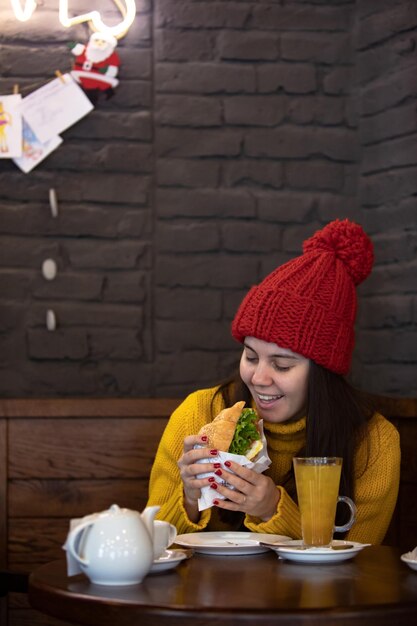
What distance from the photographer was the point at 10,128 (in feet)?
8.72

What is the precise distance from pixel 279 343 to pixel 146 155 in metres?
0.96

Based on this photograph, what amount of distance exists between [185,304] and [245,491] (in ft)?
3.60

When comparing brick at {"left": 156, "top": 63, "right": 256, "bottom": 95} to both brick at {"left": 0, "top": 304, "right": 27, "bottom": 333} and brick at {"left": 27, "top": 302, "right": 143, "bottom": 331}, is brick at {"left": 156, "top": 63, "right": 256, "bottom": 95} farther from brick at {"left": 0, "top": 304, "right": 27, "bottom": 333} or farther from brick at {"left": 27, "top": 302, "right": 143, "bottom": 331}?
brick at {"left": 0, "top": 304, "right": 27, "bottom": 333}

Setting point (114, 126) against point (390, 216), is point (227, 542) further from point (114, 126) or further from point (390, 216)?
point (114, 126)

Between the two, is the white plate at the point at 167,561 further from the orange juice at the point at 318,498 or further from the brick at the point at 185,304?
the brick at the point at 185,304

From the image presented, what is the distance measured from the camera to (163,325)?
A: 2.75 metres

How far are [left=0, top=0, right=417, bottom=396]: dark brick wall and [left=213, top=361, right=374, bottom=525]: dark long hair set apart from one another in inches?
22.0

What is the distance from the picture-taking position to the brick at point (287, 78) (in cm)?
281

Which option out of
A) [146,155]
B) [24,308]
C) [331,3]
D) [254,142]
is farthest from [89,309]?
[331,3]

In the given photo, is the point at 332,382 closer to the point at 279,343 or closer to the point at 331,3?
the point at 279,343

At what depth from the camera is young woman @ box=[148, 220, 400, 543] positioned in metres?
2.00

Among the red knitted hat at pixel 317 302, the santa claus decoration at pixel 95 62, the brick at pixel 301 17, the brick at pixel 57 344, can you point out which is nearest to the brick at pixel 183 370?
the brick at pixel 57 344

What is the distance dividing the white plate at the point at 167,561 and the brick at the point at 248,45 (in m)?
1.70

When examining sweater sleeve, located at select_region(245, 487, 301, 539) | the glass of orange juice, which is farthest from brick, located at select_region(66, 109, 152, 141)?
Result: the glass of orange juice
